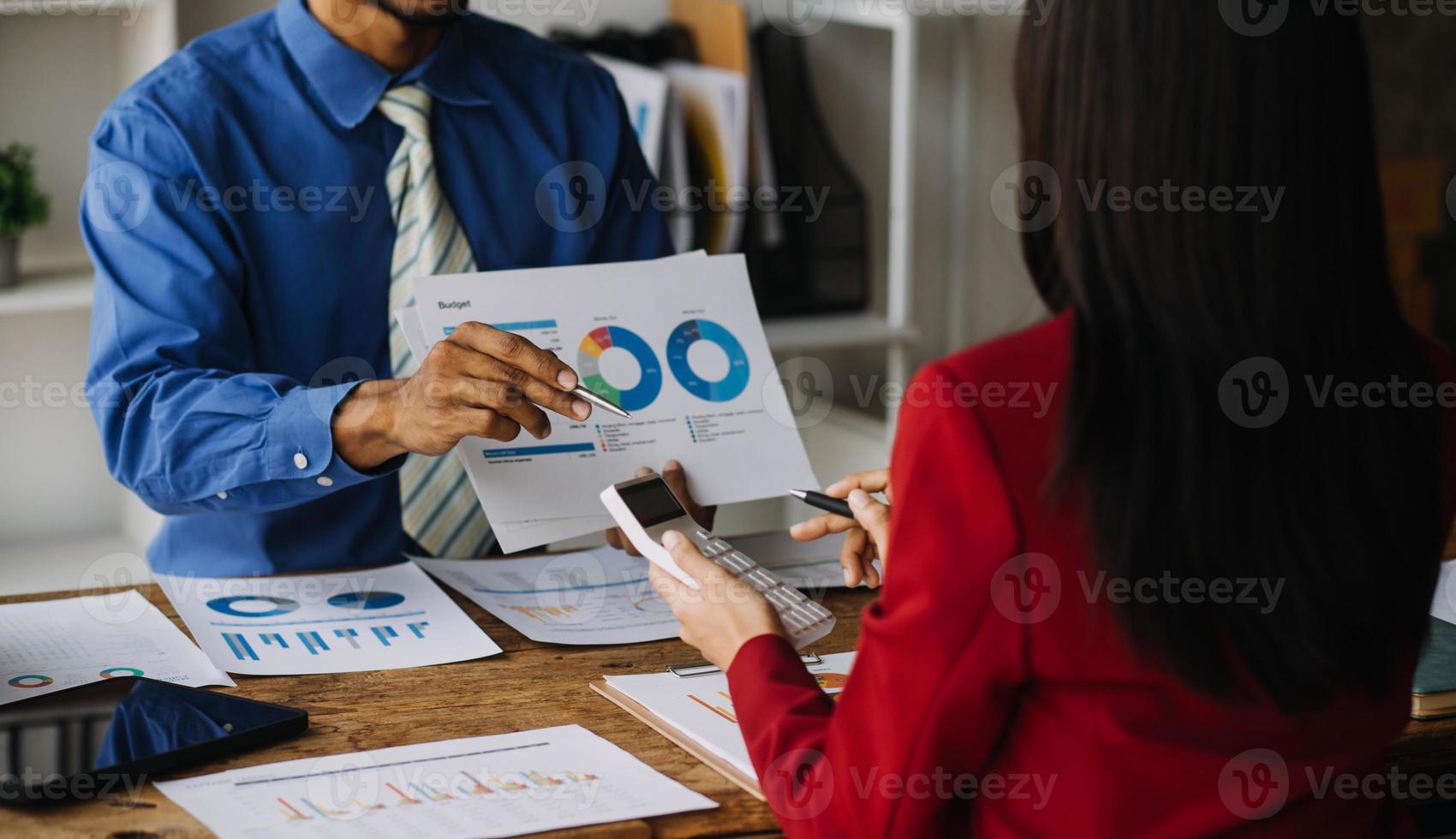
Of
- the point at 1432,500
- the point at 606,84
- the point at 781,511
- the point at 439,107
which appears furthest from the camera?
the point at 781,511

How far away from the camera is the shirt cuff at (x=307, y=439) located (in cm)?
125

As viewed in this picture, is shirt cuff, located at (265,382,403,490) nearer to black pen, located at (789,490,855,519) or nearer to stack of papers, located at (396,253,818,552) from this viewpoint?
stack of papers, located at (396,253,818,552)

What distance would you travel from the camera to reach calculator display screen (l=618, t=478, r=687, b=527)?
42.8 inches

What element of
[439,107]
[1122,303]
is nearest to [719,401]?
[439,107]

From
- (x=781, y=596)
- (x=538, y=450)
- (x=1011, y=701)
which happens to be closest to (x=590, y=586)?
(x=538, y=450)

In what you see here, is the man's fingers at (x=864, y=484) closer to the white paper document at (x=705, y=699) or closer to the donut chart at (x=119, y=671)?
the white paper document at (x=705, y=699)

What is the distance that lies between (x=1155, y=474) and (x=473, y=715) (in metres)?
0.54

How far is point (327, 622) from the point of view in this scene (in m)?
1.19

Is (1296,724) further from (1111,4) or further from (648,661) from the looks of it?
(648,661)

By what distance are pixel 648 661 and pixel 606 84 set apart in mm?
894

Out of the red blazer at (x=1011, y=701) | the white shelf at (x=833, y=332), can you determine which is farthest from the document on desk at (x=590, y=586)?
the white shelf at (x=833, y=332)

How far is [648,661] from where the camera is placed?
112cm

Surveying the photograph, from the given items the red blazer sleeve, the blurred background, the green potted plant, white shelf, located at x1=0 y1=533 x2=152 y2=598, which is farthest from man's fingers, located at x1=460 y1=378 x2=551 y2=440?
the green potted plant

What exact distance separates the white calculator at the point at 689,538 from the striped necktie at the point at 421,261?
1.56ft
